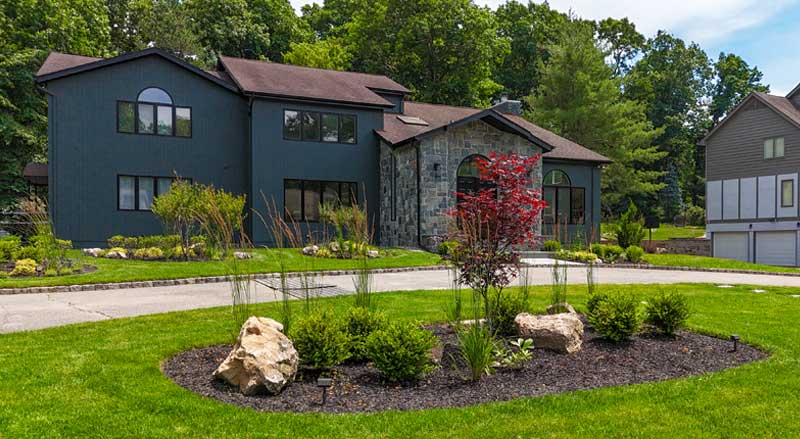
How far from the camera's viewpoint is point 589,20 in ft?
154

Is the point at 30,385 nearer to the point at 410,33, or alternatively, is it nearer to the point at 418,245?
the point at 418,245

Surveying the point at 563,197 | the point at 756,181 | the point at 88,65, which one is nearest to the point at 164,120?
the point at 88,65

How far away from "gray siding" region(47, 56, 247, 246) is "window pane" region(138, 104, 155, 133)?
10.2 inches

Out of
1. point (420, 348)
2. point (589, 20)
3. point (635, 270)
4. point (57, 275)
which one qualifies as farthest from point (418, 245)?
point (589, 20)

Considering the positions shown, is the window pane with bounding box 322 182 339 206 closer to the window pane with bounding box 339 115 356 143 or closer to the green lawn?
the window pane with bounding box 339 115 356 143

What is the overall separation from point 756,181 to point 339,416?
28.4 meters

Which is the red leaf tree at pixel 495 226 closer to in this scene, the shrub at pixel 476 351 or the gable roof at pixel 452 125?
the shrub at pixel 476 351

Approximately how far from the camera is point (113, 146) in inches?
685

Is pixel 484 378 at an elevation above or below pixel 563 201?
below

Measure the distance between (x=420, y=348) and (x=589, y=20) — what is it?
48.0 metres

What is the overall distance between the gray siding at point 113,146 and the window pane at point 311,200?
97.7 inches

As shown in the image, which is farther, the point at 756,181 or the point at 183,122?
the point at 756,181

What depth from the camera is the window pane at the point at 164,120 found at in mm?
18062

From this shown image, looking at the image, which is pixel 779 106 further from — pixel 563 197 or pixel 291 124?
pixel 291 124
